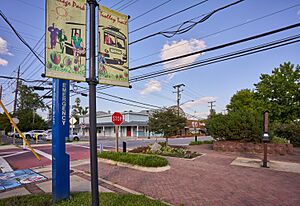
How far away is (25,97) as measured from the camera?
2324 inches

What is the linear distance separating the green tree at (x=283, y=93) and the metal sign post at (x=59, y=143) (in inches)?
809

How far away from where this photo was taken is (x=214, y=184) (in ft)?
21.1

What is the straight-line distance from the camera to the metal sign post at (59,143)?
4711 mm

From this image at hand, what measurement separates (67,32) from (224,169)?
27.1 ft

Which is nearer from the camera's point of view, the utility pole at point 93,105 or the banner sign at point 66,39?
the utility pole at point 93,105

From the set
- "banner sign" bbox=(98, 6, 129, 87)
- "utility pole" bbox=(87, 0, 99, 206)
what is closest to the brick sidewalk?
"utility pole" bbox=(87, 0, 99, 206)

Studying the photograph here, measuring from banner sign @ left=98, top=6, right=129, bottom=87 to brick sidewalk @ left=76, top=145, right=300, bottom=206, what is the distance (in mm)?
3573

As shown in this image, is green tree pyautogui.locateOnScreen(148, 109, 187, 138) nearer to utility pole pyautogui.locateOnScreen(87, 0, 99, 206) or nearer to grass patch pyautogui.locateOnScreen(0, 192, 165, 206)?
grass patch pyautogui.locateOnScreen(0, 192, 165, 206)

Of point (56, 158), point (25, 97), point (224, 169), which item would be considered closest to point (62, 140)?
point (56, 158)

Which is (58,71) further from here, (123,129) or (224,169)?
(123,129)

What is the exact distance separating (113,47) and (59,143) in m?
2.88

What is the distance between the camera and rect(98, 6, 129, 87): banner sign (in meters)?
3.13

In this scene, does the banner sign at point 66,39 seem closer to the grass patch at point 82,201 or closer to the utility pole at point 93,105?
the utility pole at point 93,105

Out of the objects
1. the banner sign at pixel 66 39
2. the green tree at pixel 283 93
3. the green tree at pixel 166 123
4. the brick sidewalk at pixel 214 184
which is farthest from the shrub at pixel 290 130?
the banner sign at pixel 66 39
